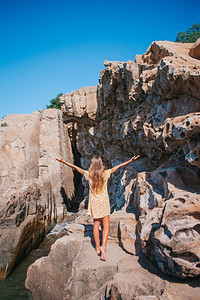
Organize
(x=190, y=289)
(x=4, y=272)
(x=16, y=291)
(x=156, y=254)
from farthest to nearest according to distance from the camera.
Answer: (x=4, y=272), (x=16, y=291), (x=156, y=254), (x=190, y=289)

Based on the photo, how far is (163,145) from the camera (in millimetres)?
5133

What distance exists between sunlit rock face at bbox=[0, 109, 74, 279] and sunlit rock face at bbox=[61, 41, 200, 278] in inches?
160

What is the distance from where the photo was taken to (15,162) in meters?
13.3

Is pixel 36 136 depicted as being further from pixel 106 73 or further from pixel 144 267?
pixel 144 267

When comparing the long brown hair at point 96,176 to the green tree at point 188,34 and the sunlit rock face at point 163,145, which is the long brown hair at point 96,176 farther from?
the green tree at point 188,34

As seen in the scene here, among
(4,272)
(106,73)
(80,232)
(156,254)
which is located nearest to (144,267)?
(156,254)

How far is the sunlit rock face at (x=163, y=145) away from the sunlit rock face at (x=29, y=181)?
4.06 m

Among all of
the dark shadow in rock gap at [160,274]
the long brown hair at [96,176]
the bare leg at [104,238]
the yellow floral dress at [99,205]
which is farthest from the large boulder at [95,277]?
the long brown hair at [96,176]

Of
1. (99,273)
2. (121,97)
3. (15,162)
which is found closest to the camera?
(99,273)

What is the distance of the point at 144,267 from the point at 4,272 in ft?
17.2

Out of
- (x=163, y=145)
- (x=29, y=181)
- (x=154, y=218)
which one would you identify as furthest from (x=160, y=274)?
(x=29, y=181)

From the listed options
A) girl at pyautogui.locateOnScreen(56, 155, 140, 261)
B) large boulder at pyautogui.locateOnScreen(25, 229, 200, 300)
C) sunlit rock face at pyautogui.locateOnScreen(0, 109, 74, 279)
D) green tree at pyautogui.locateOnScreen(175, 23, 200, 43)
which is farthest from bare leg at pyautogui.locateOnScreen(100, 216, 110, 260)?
green tree at pyautogui.locateOnScreen(175, 23, 200, 43)

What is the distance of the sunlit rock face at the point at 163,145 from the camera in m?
2.56

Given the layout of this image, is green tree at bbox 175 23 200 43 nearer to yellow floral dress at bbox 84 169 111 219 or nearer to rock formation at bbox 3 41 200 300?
rock formation at bbox 3 41 200 300
